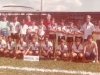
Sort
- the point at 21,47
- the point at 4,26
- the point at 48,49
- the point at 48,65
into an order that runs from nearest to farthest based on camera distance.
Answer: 1. the point at 48,65
2. the point at 48,49
3. the point at 21,47
4. the point at 4,26

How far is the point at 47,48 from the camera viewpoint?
9469mm

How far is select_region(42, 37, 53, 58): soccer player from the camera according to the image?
939 centimetres

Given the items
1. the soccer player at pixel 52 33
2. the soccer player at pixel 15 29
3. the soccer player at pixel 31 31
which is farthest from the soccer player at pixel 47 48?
the soccer player at pixel 15 29

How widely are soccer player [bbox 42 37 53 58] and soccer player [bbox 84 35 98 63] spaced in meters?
1.40

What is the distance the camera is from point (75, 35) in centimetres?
909

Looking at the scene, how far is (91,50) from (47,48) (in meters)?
1.75

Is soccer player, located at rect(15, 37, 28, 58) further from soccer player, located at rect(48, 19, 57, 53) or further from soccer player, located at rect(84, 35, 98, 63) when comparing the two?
soccer player, located at rect(84, 35, 98, 63)

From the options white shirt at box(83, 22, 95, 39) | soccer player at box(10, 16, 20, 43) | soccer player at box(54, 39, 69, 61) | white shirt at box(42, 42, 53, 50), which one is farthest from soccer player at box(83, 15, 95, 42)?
soccer player at box(10, 16, 20, 43)

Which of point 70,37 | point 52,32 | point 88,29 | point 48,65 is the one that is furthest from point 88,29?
point 48,65

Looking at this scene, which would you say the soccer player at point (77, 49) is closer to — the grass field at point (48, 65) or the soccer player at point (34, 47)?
the grass field at point (48, 65)

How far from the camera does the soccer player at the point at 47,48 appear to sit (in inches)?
369

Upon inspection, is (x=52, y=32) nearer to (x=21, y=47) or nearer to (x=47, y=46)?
(x=47, y=46)

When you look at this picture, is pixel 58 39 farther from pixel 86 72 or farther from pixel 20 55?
pixel 86 72

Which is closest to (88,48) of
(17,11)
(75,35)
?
(75,35)
